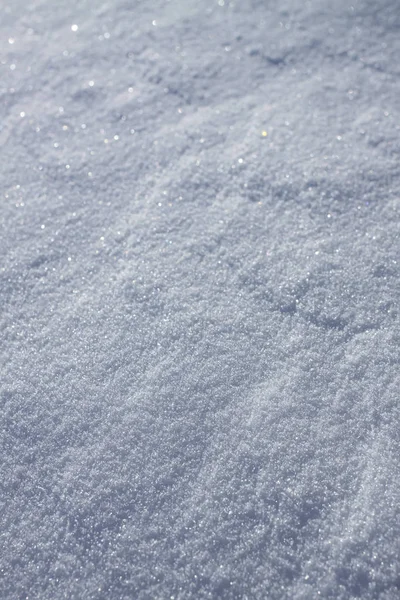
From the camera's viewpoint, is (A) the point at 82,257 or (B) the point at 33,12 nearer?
(A) the point at 82,257

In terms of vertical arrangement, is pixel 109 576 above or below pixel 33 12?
below

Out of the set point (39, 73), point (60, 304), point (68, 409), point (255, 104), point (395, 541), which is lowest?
point (395, 541)

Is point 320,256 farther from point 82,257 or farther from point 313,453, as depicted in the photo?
point 82,257

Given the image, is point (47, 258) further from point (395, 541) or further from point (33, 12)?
point (33, 12)

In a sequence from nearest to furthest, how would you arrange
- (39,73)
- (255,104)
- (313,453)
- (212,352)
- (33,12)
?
(313,453), (212,352), (255,104), (39,73), (33,12)

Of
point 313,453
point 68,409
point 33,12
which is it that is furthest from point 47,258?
point 33,12

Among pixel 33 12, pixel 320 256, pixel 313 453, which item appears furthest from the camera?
pixel 33 12
